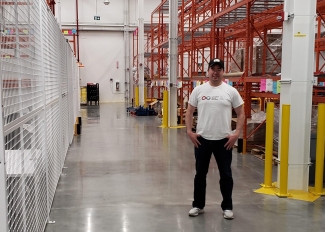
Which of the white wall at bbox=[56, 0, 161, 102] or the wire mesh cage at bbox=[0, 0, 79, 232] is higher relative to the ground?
the white wall at bbox=[56, 0, 161, 102]

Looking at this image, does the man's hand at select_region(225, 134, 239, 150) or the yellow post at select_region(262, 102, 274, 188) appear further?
the yellow post at select_region(262, 102, 274, 188)

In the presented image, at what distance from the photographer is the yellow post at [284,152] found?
5.07m

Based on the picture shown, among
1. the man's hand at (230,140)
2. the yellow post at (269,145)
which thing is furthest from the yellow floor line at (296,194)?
the man's hand at (230,140)

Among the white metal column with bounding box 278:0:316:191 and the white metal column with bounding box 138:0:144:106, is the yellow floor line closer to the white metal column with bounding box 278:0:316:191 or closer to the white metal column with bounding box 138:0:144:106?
the white metal column with bounding box 278:0:316:191

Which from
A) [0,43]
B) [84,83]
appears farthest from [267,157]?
[84,83]

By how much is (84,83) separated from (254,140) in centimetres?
1884

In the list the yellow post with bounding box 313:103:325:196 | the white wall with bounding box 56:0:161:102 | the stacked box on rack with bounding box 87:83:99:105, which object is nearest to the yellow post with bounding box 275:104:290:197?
the yellow post with bounding box 313:103:325:196

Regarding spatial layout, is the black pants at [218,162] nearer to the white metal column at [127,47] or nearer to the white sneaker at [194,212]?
the white sneaker at [194,212]

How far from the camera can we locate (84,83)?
25453mm

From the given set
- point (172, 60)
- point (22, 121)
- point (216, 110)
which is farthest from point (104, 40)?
point (22, 121)

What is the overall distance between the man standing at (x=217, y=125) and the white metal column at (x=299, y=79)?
1.26 metres

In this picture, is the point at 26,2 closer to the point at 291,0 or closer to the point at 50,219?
the point at 50,219

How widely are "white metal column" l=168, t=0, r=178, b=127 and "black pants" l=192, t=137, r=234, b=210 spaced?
317 inches

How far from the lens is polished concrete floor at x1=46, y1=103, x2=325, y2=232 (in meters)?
4.18
